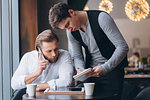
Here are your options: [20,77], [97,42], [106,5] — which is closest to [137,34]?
[106,5]

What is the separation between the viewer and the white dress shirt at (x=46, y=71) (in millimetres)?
3012

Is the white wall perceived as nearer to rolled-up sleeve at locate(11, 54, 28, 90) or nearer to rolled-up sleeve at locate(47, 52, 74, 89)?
rolled-up sleeve at locate(47, 52, 74, 89)

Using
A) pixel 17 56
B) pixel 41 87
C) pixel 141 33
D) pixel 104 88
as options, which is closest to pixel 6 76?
pixel 17 56

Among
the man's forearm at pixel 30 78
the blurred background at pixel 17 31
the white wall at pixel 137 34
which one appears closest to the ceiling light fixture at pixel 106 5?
the blurred background at pixel 17 31

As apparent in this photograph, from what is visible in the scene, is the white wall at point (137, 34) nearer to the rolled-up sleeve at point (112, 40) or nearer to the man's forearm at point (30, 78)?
the man's forearm at point (30, 78)

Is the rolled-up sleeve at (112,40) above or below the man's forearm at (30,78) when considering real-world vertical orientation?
above

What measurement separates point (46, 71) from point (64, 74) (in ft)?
0.63

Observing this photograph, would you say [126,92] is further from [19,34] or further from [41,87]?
[19,34]

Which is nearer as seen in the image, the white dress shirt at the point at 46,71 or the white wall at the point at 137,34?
the white dress shirt at the point at 46,71

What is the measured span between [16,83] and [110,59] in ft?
3.32

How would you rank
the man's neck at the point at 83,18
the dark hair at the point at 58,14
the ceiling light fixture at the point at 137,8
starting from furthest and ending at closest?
the ceiling light fixture at the point at 137,8
the man's neck at the point at 83,18
the dark hair at the point at 58,14

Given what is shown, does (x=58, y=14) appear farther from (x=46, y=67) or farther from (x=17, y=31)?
(x=17, y=31)

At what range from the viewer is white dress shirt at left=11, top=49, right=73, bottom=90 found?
3.01 m

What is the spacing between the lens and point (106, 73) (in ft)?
8.60
